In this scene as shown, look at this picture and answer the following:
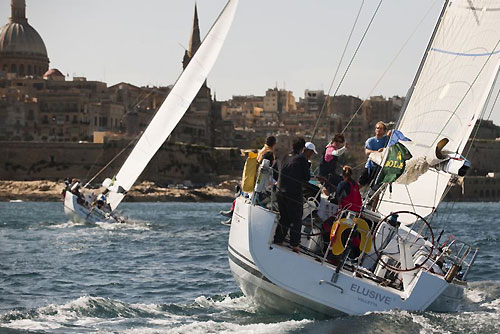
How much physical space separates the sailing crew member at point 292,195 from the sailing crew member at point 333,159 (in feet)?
3.21

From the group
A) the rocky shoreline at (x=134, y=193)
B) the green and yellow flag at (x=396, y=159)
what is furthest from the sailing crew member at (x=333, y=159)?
the rocky shoreline at (x=134, y=193)

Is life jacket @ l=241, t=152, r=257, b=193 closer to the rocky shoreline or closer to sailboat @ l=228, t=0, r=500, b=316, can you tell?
sailboat @ l=228, t=0, r=500, b=316

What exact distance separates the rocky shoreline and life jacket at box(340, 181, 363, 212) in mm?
75304

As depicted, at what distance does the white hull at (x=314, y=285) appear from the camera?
34.3 feet

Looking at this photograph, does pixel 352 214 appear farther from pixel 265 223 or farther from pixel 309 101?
pixel 309 101

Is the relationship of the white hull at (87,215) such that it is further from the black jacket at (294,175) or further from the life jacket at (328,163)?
the black jacket at (294,175)

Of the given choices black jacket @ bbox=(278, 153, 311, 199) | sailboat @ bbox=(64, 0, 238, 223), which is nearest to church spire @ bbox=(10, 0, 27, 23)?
sailboat @ bbox=(64, 0, 238, 223)

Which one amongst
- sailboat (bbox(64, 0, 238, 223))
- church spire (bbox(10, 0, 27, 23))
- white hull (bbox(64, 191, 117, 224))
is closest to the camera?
sailboat (bbox(64, 0, 238, 223))

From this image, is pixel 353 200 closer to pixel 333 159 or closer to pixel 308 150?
pixel 308 150

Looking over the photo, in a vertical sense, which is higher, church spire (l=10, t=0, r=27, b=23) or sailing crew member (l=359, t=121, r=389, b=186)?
church spire (l=10, t=0, r=27, b=23)

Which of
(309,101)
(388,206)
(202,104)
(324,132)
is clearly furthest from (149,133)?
(309,101)

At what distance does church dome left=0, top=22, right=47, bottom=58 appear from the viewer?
5404 inches

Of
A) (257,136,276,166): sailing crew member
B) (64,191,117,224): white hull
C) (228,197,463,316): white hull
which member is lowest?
(64,191,117,224): white hull

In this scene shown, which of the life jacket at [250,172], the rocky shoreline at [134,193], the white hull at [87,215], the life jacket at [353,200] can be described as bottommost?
the rocky shoreline at [134,193]
